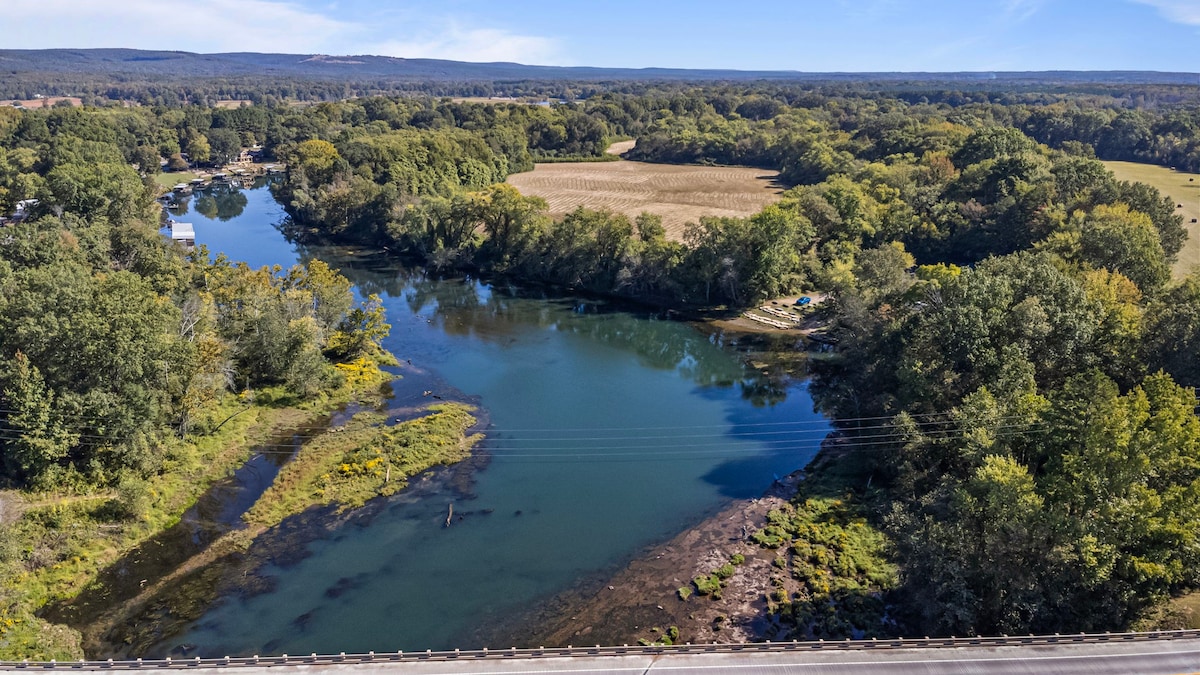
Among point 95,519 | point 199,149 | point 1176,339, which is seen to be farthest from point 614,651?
point 199,149

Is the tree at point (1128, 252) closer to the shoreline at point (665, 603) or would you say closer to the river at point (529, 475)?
the river at point (529, 475)

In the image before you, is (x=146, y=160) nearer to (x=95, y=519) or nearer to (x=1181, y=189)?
(x=95, y=519)

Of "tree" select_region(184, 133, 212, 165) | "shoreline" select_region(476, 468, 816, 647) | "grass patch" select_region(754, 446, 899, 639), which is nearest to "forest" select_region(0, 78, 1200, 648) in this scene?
"grass patch" select_region(754, 446, 899, 639)

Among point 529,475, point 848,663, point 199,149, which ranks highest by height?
Answer: point 199,149

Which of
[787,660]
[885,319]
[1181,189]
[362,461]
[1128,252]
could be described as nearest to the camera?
[787,660]

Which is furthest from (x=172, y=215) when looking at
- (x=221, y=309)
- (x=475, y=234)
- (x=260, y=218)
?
(x=221, y=309)

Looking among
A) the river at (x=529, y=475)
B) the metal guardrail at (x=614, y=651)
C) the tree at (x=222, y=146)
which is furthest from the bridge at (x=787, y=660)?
the tree at (x=222, y=146)
